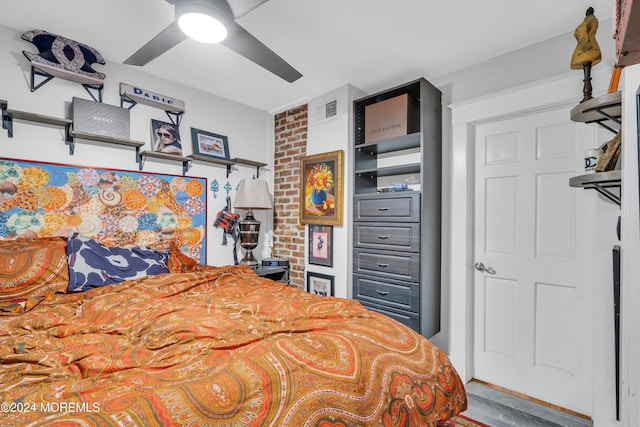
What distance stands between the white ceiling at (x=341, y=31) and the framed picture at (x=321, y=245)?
1.39 meters

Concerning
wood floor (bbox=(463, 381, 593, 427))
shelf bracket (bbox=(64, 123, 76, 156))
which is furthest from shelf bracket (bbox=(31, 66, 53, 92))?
wood floor (bbox=(463, 381, 593, 427))

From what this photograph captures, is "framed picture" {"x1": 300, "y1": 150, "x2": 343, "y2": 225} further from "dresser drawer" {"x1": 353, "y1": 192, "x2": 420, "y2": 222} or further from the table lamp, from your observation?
the table lamp

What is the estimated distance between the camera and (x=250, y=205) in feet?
9.94

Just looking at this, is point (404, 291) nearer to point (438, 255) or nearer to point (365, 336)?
point (438, 255)

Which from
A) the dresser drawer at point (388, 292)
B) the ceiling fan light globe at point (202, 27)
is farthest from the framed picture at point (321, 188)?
the ceiling fan light globe at point (202, 27)

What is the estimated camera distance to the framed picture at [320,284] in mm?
3004

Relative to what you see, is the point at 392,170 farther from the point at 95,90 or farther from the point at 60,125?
the point at 60,125

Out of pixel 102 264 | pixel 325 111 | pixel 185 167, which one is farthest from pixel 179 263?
pixel 325 111

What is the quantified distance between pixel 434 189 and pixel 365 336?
164 cm

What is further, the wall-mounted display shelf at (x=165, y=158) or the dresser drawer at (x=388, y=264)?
the wall-mounted display shelf at (x=165, y=158)

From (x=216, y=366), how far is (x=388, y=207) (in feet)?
6.17

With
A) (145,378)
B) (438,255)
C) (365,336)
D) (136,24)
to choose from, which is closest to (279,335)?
(365,336)

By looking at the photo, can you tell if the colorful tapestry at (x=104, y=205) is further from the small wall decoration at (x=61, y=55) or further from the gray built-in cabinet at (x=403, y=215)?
the gray built-in cabinet at (x=403, y=215)

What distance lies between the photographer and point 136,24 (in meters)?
2.04
